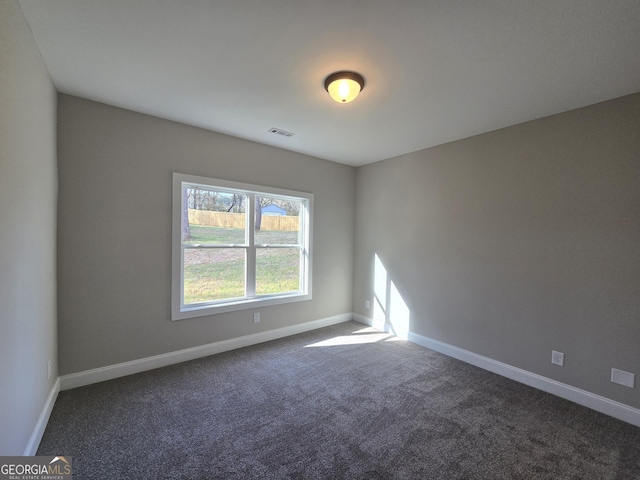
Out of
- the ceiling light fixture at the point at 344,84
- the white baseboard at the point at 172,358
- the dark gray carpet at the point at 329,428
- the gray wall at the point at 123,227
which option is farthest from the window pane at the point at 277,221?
the ceiling light fixture at the point at 344,84

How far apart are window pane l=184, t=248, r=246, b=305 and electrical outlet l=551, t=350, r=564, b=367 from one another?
3423 mm

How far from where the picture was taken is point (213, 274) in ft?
11.4

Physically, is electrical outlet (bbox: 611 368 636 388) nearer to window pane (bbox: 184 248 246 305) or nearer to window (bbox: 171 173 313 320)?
window (bbox: 171 173 313 320)

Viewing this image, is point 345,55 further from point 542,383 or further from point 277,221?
point 542,383

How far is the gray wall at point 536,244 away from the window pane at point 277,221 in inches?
62.7

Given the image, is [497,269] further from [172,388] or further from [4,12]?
[4,12]

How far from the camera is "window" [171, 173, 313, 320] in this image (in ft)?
10.6

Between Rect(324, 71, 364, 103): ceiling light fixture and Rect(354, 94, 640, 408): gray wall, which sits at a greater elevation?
Rect(324, 71, 364, 103): ceiling light fixture

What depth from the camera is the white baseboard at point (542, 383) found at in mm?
2283

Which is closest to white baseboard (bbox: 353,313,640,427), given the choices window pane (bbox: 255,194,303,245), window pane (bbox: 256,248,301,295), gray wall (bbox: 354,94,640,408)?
gray wall (bbox: 354,94,640,408)

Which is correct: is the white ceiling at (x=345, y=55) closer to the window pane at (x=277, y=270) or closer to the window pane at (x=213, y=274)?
the window pane at (x=213, y=274)

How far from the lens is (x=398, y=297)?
13.6 ft

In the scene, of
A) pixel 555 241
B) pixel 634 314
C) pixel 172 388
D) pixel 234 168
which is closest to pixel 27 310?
pixel 172 388

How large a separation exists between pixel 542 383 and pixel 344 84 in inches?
129
